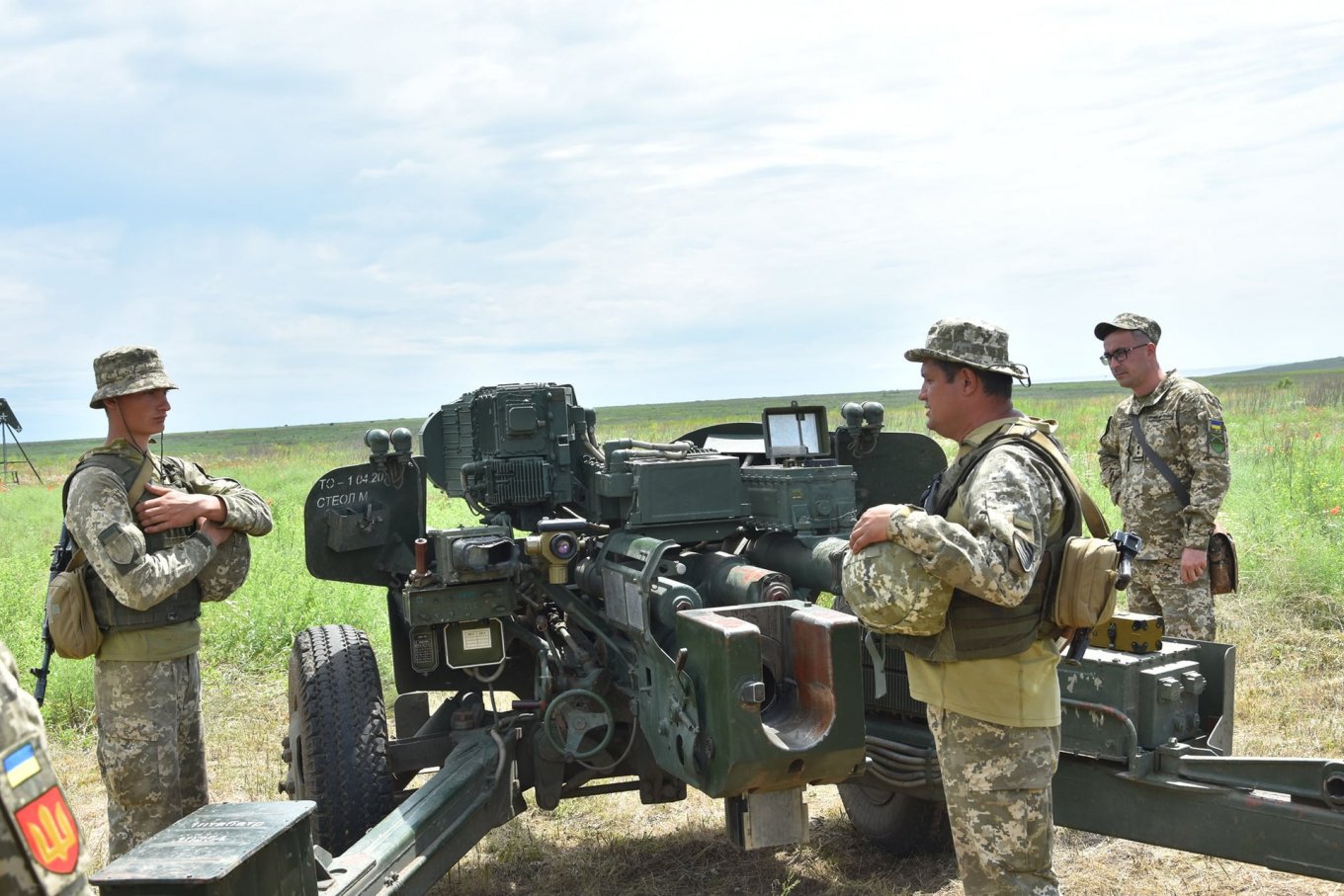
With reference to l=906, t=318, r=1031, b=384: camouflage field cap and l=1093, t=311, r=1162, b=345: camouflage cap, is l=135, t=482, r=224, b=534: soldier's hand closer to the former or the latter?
l=906, t=318, r=1031, b=384: camouflage field cap

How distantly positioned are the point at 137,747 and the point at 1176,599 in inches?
194

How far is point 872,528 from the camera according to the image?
3352mm

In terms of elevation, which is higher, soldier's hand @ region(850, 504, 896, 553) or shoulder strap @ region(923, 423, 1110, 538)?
shoulder strap @ region(923, 423, 1110, 538)

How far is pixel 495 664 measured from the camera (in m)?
5.61

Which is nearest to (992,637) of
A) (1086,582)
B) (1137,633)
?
(1086,582)

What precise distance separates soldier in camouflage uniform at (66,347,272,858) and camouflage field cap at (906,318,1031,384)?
9.54 ft

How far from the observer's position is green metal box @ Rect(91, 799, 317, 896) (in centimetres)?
313

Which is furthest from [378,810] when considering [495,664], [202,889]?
[202,889]

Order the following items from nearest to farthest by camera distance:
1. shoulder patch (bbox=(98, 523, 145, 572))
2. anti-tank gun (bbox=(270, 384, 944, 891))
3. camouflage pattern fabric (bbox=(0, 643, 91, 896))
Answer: camouflage pattern fabric (bbox=(0, 643, 91, 896)) < anti-tank gun (bbox=(270, 384, 944, 891)) < shoulder patch (bbox=(98, 523, 145, 572))

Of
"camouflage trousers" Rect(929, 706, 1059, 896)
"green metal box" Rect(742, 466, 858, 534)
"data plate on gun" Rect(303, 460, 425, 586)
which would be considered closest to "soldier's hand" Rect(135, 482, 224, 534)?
"data plate on gun" Rect(303, 460, 425, 586)

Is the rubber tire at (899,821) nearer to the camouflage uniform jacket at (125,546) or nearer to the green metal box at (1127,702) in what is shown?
the green metal box at (1127,702)

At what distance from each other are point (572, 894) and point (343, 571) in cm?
184

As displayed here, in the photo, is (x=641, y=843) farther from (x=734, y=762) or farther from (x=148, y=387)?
(x=148, y=387)

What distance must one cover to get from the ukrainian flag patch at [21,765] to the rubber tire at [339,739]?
3.26 m
